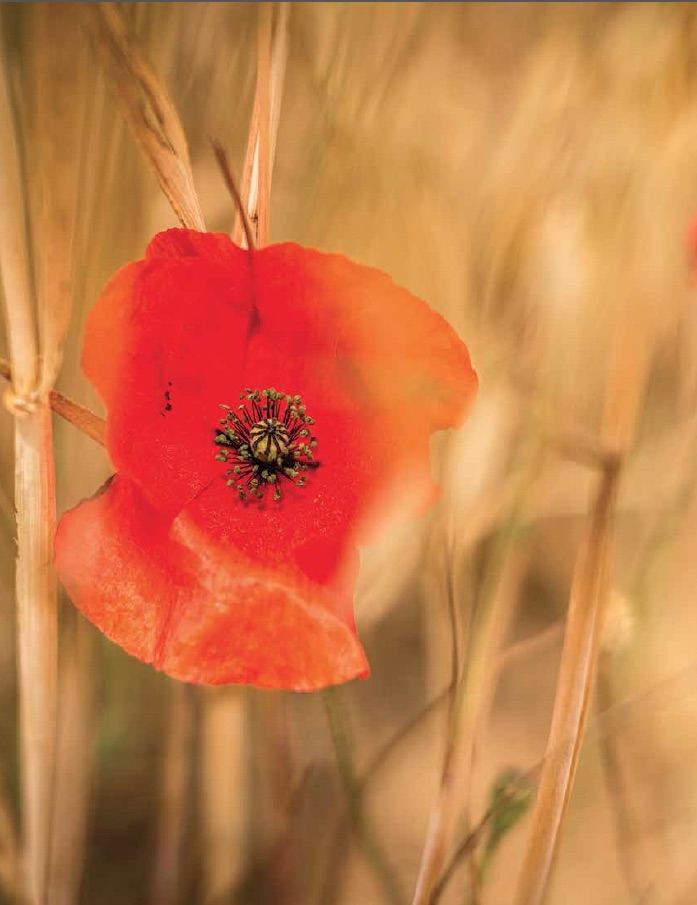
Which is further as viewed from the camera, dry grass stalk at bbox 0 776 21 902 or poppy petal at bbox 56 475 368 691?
dry grass stalk at bbox 0 776 21 902

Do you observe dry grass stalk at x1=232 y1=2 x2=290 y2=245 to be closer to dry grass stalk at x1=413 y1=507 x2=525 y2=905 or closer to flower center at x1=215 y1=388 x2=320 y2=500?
flower center at x1=215 y1=388 x2=320 y2=500

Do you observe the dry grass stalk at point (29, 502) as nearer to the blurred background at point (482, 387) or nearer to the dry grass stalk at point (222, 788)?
the blurred background at point (482, 387)

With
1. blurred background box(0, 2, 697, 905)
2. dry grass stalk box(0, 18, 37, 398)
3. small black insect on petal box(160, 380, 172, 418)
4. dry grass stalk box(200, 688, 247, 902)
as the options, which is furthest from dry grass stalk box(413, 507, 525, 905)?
dry grass stalk box(0, 18, 37, 398)

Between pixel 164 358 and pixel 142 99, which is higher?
pixel 142 99

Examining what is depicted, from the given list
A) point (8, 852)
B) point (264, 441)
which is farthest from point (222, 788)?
point (264, 441)

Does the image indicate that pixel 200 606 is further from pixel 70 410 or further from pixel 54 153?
pixel 54 153
